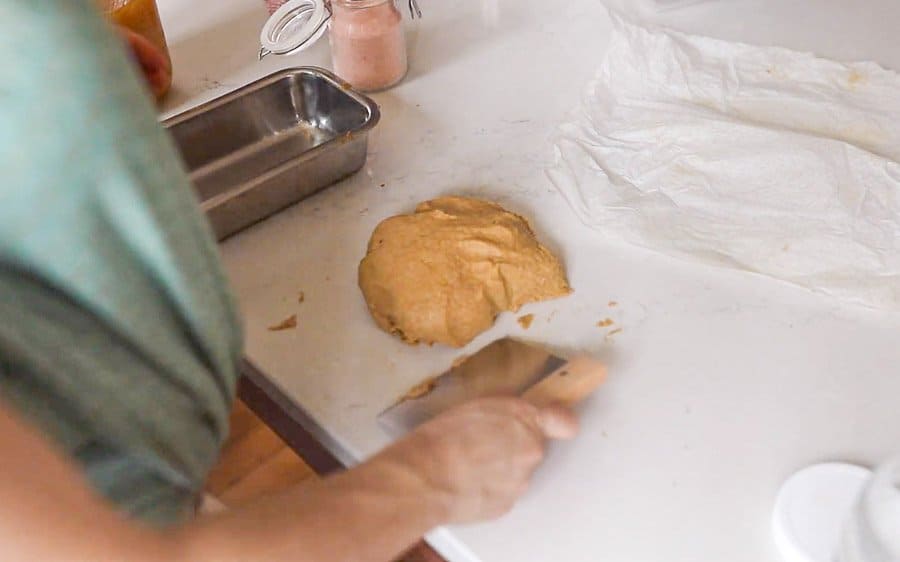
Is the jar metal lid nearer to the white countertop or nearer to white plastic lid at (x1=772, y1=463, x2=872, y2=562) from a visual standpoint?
the white countertop

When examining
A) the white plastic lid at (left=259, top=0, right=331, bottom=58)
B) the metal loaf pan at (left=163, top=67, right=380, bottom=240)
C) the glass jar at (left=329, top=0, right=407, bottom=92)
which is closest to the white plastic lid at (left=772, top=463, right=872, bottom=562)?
the metal loaf pan at (left=163, top=67, right=380, bottom=240)

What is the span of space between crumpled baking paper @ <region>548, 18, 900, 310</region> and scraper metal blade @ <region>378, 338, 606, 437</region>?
0.63ft

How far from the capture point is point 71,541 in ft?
1.09

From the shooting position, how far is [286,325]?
679 mm

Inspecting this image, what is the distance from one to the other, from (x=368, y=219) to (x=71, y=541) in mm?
484

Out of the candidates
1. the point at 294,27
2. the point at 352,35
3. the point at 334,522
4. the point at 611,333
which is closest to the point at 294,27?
the point at 294,27

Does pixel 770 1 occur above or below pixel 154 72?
below

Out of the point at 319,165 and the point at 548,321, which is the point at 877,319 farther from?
the point at 319,165

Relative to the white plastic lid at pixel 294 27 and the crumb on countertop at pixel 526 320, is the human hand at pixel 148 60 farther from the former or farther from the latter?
the crumb on countertop at pixel 526 320

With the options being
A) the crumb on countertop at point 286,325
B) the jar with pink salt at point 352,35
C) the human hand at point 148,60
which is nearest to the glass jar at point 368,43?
the jar with pink salt at point 352,35

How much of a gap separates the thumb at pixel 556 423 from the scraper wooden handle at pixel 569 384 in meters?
0.01

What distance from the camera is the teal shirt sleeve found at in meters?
0.35

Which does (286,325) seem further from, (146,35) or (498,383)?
(146,35)

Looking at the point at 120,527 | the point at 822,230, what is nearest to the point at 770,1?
the point at 822,230
